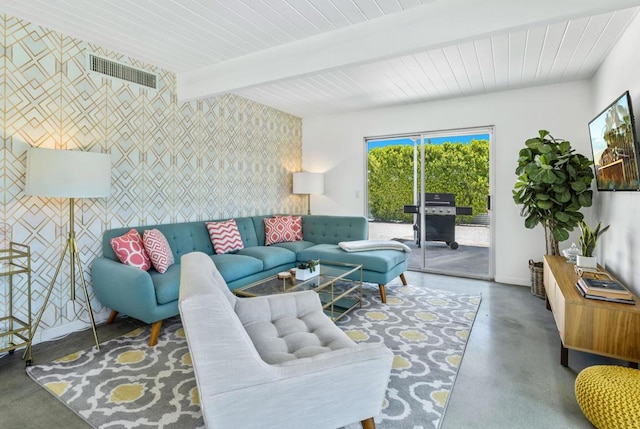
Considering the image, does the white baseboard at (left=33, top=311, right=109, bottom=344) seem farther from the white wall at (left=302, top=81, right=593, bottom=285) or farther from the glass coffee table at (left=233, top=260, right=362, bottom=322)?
the white wall at (left=302, top=81, right=593, bottom=285)

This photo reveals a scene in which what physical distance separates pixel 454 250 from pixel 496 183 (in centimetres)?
114

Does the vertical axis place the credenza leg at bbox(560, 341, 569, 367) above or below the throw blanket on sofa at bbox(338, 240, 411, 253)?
below

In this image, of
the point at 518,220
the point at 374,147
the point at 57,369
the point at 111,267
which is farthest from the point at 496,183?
the point at 57,369

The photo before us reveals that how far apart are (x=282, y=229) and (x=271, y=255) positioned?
2.99 ft

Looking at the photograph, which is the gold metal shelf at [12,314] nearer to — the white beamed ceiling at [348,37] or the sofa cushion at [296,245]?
the white beamed ceiling at [348,37]

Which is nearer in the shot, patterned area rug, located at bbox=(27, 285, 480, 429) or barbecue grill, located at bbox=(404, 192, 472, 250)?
patterned area rug, located at bbox=(27, 285, 480, 429)

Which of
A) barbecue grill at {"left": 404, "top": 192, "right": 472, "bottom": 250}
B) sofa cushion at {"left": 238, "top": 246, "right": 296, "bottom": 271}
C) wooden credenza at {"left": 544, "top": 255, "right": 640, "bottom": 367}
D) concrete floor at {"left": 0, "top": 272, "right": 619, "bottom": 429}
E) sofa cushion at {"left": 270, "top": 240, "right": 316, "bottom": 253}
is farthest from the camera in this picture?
barbecue grill at {"left": 404, "top": 192, "right": 472, "bottom": 250}

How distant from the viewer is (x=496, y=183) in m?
4.38

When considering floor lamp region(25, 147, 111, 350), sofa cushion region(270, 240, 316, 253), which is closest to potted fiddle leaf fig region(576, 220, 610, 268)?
sofa cushion region(270, 240, 316, 253)

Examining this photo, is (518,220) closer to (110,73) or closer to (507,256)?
(507,256)

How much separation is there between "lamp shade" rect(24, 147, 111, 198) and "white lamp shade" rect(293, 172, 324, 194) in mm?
3198

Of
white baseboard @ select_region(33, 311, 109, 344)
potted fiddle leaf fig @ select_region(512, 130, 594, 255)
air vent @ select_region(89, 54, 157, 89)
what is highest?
air vent @ select_region(89, 54, 157, 89)

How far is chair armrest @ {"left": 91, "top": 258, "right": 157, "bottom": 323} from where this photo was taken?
2.50 metres

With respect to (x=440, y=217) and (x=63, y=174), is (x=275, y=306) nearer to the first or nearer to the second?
(x=63, y=174)
